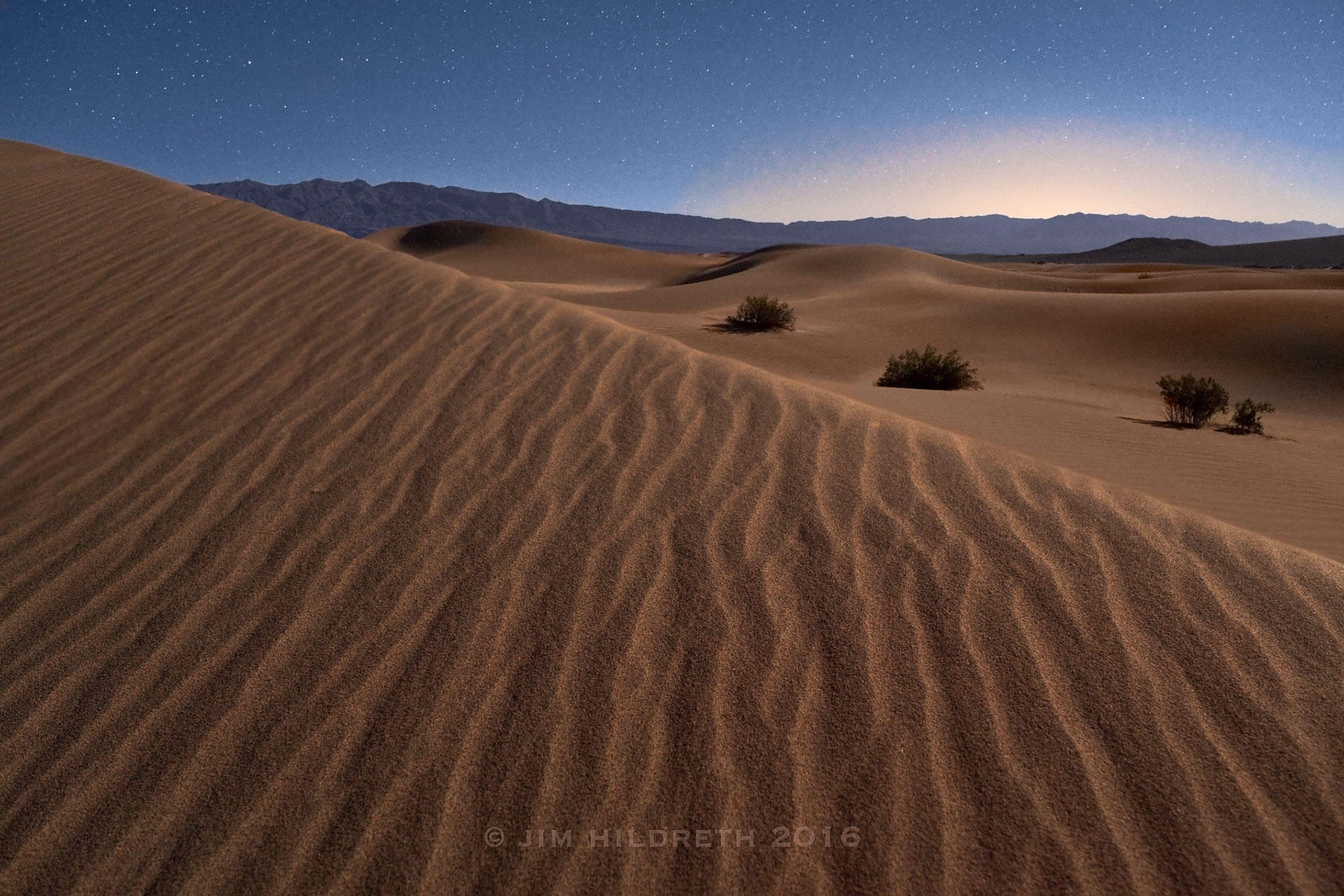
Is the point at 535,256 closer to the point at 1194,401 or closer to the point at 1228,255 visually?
the point at 1194,401

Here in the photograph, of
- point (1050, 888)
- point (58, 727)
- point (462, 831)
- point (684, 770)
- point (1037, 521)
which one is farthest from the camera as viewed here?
point (1037, 521)

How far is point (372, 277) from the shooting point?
212 inches

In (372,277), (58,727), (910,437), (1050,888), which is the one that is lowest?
(58,727)

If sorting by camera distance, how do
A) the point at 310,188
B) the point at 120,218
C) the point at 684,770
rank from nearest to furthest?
the point at 684,770
the point at 120,218
the point at 310,188

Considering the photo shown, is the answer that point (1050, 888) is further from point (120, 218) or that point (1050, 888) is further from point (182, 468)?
point (120, 218)

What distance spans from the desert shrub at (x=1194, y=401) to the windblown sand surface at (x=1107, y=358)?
0.30m

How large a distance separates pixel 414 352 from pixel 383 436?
3.25 feet

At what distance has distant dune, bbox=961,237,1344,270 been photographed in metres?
46.7

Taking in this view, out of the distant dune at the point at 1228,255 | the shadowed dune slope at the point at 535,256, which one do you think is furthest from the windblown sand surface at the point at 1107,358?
the distant dune at the point at 1228,255

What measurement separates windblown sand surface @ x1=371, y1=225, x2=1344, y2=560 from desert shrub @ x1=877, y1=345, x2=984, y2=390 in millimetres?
325

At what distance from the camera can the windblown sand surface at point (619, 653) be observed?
1726 mm

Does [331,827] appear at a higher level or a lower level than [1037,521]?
lower

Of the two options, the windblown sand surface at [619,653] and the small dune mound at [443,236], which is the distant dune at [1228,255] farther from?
the windblown sand surface at [619,653]

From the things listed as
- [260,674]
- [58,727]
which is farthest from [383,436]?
[58,727]
